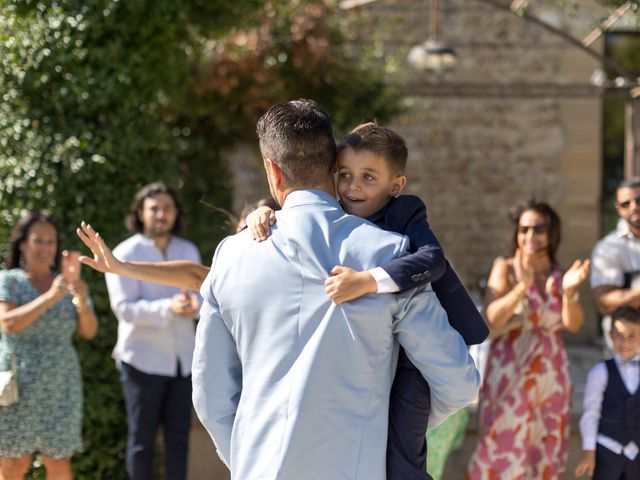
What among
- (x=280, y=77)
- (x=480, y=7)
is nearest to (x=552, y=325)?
(x=280, y=77)

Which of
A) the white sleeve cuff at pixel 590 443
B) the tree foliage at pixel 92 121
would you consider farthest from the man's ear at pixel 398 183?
the tree foliage at pixel 92 121

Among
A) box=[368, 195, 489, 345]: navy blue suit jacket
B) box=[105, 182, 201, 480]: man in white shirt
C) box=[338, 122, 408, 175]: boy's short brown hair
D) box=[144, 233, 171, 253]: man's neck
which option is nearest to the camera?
box=[368, 195, 489, 345]: navy blue suit jacket

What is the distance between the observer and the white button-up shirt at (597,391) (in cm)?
476

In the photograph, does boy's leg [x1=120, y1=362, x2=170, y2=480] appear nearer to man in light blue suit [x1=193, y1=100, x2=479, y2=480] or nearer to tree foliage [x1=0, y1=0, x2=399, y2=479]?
tree foliage [x1=0, y1=0, x2=399, y2=479]

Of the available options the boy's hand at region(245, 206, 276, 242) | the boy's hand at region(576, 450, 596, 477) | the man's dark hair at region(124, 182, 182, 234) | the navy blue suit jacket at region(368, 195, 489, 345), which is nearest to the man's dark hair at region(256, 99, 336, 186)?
the boy's hand at region(245, 206, 276, 242)

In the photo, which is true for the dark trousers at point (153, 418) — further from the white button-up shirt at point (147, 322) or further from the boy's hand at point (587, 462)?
the boy's hand at point (587, 462)

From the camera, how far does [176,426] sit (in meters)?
5.35

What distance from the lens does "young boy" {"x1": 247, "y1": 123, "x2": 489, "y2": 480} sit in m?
2.69

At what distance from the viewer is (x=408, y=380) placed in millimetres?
2760

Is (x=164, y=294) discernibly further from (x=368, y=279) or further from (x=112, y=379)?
(x=368, y=279)

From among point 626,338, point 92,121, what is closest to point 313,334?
point 626,338

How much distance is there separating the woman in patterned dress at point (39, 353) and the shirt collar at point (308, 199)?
2.32 m

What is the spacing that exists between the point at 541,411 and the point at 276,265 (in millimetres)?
2843

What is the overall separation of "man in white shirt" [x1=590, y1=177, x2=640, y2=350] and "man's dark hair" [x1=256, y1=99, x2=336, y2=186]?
291 centimetres
